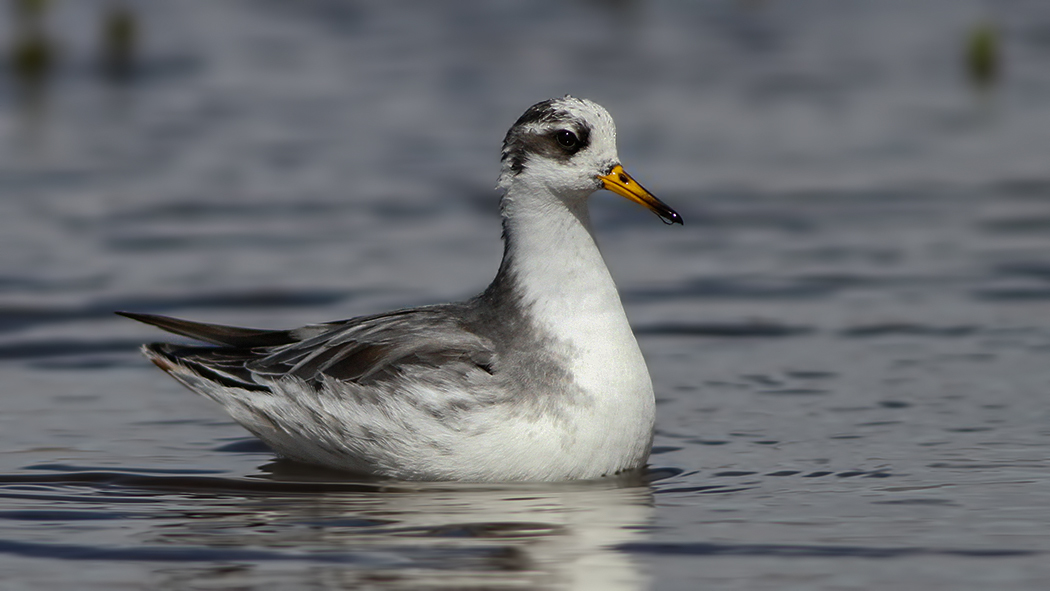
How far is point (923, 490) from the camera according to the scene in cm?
751

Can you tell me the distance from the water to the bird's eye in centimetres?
154

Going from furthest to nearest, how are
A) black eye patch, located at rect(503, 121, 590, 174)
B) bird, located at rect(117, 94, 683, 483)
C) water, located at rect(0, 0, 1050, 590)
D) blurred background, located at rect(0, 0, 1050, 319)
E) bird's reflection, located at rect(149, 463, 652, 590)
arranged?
blurred background, located at rect(0, 0, 1050, 319) < black eye patch, located at rect(503, 121, 590, 174) < bird, located at rect(117, 94, 683, 483) < water, located at rect(0, 0, 1050, 590) < bird's reflection, located at rect(149, 463, 652, 590)

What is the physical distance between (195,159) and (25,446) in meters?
7.11

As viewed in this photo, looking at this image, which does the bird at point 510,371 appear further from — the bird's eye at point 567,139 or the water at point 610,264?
the water at point 610,264

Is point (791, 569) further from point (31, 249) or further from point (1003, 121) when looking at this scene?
point (1003, 121)

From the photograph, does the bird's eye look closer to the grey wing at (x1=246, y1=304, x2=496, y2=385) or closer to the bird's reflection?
the grey wing at (x1=246, y1=304, x2=496, y2=385)

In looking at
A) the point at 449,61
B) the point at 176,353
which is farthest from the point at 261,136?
the point at 176,353

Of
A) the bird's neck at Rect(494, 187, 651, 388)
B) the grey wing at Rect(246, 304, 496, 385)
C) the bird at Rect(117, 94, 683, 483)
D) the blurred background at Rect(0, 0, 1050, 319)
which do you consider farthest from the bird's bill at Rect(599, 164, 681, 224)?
the blurred background at Rect(0, 0, 1050, 319)

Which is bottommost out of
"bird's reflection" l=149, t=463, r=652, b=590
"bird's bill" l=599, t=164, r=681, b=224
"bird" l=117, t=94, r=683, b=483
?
"bird's reflection" l=149, t=463, r=652, b=590

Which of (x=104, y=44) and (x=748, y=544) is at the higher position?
(x=104, y=44)

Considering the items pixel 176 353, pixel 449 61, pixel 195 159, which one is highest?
pixel 449 61

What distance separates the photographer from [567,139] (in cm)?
799

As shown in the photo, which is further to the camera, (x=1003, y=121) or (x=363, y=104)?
(x=363, y=104)

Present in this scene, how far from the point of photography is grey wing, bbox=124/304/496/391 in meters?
7.84
